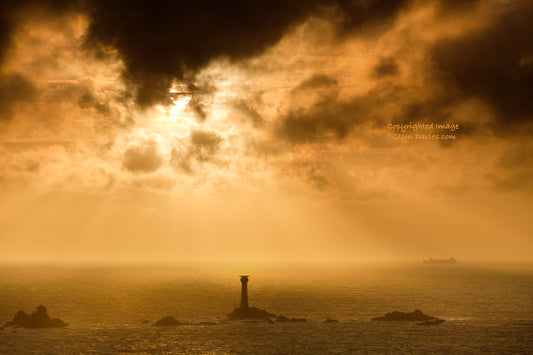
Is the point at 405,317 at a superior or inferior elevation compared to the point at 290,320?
superior

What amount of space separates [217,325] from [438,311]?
195 feet

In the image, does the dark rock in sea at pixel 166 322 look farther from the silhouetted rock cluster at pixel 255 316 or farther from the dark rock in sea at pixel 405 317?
the dark rock in sea at pixel 405 317

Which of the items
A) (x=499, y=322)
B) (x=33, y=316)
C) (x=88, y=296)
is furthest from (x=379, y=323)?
(x=88, y=296)

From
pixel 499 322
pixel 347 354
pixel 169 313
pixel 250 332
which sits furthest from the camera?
pixel 169 313

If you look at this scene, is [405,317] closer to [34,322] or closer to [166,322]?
[166,322]

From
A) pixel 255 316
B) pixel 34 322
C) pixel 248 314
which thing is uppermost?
pixel 34 322

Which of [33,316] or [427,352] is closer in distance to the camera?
[427,352]

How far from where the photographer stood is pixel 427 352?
2990 inches

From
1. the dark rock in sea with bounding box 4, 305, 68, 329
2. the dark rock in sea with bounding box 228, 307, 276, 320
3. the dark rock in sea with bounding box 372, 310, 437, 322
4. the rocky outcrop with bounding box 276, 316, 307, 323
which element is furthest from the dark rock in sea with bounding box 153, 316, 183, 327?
the dark rock in sea with bounding box 372, 310, 437, 322

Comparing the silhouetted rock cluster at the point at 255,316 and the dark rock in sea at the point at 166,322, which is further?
the silhouetted rock cluster at the point at 255,316

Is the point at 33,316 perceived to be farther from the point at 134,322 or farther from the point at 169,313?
the point at 169,313

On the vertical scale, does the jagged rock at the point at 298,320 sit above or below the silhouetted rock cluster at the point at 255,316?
below

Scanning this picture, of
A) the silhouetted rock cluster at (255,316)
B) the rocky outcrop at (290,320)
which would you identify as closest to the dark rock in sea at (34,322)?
the silhouetted rock cluster at (255,316)

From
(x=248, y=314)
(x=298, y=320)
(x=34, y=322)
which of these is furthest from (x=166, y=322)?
(x=298, y=320)
